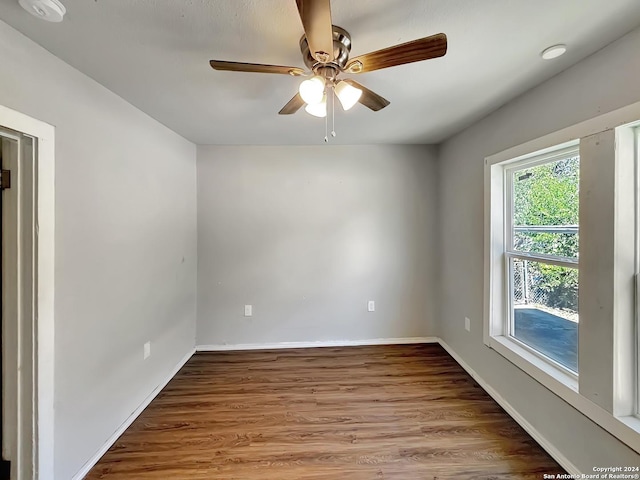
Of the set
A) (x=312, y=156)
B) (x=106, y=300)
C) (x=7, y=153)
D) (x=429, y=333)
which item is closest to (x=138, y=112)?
(x=7, y=153)

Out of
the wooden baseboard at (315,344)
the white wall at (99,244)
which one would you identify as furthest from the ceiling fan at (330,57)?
the wooden baseboard at (315,344)

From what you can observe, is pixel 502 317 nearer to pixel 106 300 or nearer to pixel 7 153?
pixel 106 300

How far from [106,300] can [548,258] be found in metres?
2.94

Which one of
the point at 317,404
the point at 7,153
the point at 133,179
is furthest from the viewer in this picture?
the point at 317,404

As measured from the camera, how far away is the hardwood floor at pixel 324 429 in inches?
64.6

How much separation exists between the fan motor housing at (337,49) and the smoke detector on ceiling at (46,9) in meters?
0.97

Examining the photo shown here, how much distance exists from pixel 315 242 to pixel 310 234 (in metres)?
0.11

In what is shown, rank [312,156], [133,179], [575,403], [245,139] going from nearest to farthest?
1. [575,403]
2. [133,179]
3. [245,139]
4. [312,156]

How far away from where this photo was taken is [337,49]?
1.26m

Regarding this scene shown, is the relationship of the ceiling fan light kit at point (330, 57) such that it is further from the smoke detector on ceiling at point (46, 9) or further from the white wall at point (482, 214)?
the white wall at point (482, 214)

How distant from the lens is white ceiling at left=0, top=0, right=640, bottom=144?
1.14 m

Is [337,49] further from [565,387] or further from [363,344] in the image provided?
[363,344]

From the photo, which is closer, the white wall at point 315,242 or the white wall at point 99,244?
the white wall at point 99,244

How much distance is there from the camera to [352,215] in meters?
3.27
